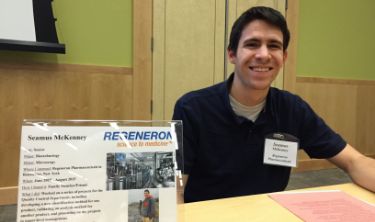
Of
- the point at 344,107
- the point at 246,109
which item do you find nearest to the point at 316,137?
the point at 246,109

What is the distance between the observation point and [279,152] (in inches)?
45.7

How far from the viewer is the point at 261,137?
1.18 m

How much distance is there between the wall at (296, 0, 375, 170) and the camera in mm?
3473

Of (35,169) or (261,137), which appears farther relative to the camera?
(261,137)

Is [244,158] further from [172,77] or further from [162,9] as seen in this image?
[162,9]

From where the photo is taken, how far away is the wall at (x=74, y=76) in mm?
2301

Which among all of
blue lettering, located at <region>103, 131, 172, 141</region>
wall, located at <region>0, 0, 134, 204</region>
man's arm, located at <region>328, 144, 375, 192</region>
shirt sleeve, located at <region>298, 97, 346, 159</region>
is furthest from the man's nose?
wall, located at <region>0, 0, 134, 204</region>

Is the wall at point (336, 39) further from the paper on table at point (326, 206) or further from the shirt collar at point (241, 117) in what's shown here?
the paper on table at point (326, 206)

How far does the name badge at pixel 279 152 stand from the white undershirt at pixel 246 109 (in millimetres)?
109

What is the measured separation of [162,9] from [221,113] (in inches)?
72.2

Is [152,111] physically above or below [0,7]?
below

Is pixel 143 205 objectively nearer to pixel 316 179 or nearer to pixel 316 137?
pixel 316 137

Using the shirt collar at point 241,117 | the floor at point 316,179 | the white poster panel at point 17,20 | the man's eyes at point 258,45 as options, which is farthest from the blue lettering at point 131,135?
the floor at point 316,179

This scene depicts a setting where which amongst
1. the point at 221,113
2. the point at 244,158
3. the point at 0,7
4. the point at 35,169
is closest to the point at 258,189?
the point at 244,158
